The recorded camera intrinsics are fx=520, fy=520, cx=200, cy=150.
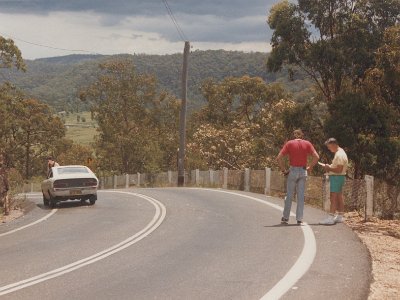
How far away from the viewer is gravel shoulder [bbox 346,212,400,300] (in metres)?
6.09

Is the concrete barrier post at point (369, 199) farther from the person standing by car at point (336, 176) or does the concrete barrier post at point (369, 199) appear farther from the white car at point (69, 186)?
the white car at point (69, 186)

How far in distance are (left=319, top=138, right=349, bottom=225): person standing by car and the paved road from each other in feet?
1.04

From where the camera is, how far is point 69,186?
18.1 metres

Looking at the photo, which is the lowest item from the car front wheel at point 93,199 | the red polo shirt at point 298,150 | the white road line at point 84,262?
the car front wheel at point 93,199

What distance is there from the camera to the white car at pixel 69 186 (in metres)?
18.0

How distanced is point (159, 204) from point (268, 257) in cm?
981

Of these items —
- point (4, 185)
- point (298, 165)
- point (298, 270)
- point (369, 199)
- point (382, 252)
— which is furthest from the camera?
point (4, 185)

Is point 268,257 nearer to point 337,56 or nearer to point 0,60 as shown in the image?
point 337,56

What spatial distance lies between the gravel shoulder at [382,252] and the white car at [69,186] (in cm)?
907

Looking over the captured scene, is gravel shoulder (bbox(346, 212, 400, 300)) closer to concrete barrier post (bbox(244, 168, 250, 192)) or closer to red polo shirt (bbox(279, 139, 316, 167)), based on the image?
red polo shirt (bbox(279, 139, 316, 167))

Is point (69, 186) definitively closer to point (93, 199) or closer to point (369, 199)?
point (93, 199)

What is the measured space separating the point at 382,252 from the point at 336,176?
262 cm

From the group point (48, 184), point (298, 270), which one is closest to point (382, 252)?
point (298, 270)

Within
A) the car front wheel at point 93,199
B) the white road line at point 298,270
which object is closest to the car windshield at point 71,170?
the car front wheel at point 93,199
